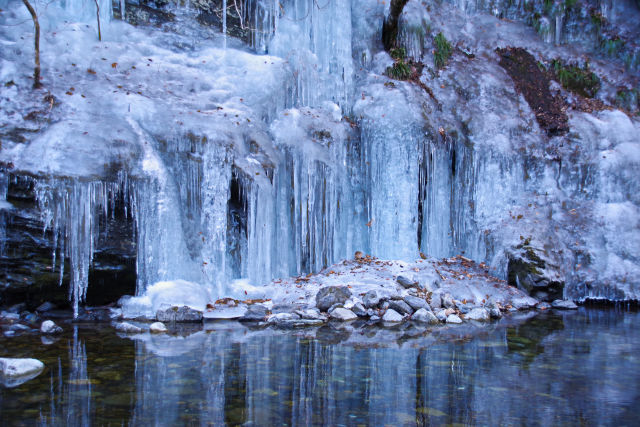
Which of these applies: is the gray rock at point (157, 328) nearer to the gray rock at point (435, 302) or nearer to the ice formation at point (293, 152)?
the ice formation at point (293, 152)

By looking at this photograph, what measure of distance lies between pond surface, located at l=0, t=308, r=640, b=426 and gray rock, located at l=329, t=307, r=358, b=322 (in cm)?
102

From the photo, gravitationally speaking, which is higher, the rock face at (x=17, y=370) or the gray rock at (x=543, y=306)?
the rock face at (x=17, y=370)

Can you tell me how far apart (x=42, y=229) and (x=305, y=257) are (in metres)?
5.27

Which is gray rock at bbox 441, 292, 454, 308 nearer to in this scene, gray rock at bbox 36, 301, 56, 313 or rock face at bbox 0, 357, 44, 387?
rock face at bbox 0, 357, 44, 387

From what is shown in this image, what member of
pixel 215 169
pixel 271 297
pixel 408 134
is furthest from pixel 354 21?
pixel 271 297

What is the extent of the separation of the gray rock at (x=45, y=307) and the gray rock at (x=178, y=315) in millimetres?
1896

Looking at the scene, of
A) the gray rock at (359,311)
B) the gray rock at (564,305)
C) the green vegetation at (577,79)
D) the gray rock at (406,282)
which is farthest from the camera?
the green vegetation at (577,79)

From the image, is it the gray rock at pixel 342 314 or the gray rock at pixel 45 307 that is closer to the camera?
the gray rock at pixel 45 307

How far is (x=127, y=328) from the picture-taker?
657 cm

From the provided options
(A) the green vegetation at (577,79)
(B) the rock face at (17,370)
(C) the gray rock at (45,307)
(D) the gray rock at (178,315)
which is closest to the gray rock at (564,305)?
(D) the gray rock at (178,315)

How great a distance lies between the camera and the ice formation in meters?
8.22

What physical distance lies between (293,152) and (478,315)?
17.5 feet

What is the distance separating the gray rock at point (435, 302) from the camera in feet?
27.7

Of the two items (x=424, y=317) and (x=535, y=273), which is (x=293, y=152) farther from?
(x=535, y=273)
